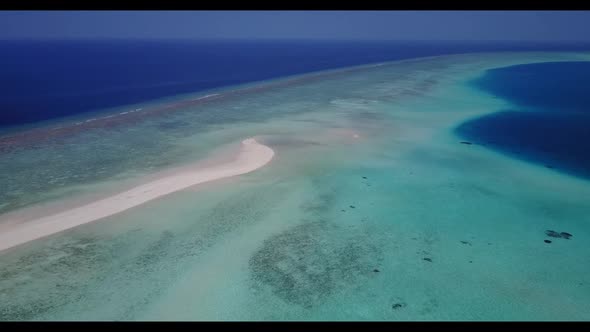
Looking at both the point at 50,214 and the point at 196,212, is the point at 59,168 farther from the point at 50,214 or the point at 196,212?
the point at 196,212

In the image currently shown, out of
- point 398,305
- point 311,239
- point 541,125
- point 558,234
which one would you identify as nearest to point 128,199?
point 311,239

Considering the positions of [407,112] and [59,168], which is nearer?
[59,168]

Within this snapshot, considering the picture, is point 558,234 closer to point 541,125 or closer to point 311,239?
point 311,239

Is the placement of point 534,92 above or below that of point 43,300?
above

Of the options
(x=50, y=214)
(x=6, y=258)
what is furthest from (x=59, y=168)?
(x=6, y=258)

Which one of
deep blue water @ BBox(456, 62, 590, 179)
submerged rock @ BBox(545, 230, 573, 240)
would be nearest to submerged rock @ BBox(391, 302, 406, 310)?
submerged rock @ BBox(545, 230, 573, 240)

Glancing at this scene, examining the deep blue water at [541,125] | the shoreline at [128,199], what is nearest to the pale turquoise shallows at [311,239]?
the shoreline at [128,199]

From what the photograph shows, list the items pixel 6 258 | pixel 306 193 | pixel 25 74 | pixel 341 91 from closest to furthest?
pixel 6 258 < pixel 306 193 < pixel 341 91 < pixel 25 74

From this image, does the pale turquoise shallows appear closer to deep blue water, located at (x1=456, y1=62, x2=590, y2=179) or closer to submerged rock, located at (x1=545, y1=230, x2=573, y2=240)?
submerged rock, located at (x1=545, y1=230, x2=573, y2=240)
